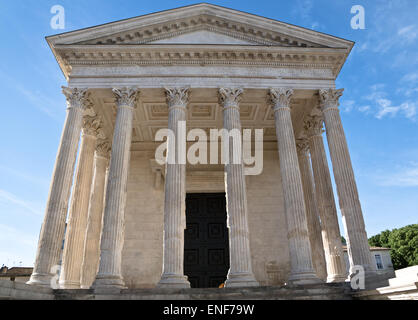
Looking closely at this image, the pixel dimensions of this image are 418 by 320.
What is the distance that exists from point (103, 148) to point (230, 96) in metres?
9.44

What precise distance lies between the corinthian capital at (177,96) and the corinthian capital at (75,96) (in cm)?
429

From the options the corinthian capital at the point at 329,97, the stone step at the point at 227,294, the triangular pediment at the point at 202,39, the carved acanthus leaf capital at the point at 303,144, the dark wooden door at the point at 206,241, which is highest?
the triangular pediment at the point at 202,39

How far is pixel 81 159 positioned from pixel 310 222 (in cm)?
1360

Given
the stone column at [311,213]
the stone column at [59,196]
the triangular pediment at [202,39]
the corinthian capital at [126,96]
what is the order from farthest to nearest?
1. the stone column at [311,213]
2. the triangular pediment at [202,39]
3. the corinthian capital at [126,96]
4. the stone column at [59,196]

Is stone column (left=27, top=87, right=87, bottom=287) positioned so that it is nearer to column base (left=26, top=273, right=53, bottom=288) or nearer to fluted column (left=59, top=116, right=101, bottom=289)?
column base (left=26, top=273, right=53, bottom=288)

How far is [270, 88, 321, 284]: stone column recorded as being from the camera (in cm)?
1299

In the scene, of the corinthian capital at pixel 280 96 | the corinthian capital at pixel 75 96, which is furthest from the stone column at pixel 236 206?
the corinthian capital at pixel 75 96

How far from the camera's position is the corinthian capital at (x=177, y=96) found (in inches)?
617

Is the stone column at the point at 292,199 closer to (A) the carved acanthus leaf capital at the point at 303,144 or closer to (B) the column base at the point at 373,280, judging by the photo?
(B) the column base at the point at 373,280

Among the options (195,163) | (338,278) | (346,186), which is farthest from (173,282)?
(195,163)

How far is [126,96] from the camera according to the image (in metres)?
15.7
